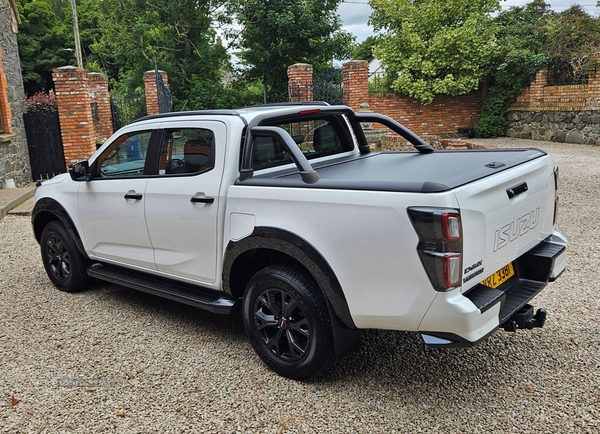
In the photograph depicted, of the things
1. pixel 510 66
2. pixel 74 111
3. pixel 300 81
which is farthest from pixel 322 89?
pixel 74 111

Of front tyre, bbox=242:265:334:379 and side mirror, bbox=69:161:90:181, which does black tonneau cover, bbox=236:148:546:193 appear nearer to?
front tyre, bbox=242:265:334:379

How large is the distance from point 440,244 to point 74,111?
12.3m

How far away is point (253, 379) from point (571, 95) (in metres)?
16.7

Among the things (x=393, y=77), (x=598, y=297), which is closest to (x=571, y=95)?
(x=393, y=77)

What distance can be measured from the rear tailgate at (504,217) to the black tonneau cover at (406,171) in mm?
73

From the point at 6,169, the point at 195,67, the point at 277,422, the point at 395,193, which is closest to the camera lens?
the point at 395,193

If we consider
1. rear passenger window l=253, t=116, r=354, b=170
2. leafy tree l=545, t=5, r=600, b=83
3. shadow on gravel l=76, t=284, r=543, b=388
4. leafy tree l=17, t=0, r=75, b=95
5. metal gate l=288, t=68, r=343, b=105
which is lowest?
shadow on gravel l=76, t=284, r=543, b=388

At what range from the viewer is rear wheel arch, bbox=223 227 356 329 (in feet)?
Result: 10.0

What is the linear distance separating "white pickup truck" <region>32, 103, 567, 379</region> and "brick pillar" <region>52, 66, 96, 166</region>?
877 centimetres

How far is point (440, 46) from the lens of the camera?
1847 cm

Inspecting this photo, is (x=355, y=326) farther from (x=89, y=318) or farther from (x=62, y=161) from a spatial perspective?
(x=62, y=161)

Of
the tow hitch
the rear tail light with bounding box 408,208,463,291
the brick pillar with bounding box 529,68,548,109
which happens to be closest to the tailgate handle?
the rear tail light with bounding box 408,208,463,291

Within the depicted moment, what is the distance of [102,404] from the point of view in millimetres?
3209

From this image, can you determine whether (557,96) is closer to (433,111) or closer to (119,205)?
(433,111)
